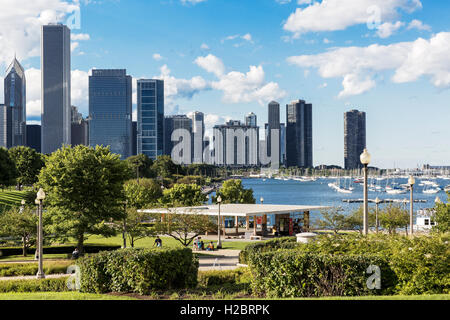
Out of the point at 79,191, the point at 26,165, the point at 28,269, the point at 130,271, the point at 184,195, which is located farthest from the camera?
the point at 26,165

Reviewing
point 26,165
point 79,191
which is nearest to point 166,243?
point 79,191

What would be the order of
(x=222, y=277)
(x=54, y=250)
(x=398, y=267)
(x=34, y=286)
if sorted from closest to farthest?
(x=398, y=267), (x=34, y=286), (x=222, y=277), (x=54, y=250)

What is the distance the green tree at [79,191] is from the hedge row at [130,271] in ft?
61.4

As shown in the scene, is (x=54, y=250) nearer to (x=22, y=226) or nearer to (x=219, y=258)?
(x=22, y=226)

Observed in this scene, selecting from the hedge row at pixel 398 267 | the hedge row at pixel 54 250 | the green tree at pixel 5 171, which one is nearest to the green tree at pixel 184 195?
the hedge row at pixel 54 250

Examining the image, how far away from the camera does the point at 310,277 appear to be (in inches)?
446

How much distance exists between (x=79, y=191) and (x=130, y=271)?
20.7 meters

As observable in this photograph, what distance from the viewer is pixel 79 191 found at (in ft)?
102

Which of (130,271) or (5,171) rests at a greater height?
(5,171)

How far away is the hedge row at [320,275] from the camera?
1107 cm

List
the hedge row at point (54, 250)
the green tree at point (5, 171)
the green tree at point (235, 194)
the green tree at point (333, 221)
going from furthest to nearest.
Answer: the green tree at point (5, 171), the green tree at point (235, 194), the green tree at point (333, 221), the hedge row at point (54, 250)

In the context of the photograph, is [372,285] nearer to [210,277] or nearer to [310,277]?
[310,277]

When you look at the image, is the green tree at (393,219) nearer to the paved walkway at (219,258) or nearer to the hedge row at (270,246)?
the paved walkway at (219,258)
